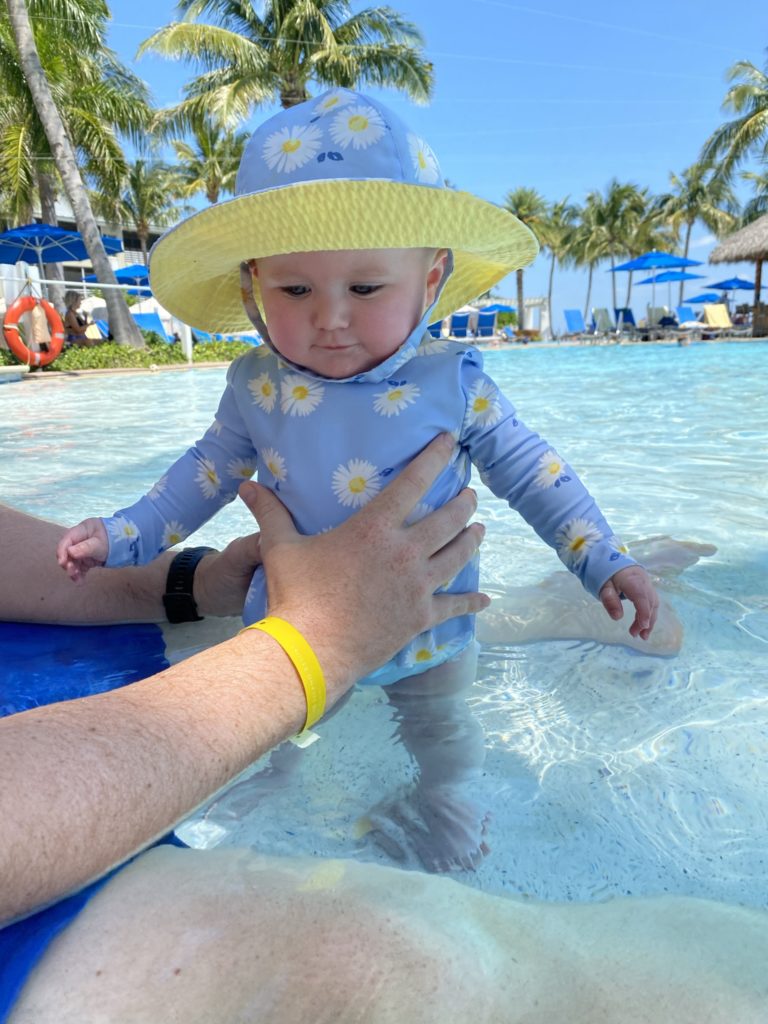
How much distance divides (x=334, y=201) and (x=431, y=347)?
40 cm

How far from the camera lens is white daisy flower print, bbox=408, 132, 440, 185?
160 centimetres

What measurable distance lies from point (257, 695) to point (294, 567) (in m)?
0.32

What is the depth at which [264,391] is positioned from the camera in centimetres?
180

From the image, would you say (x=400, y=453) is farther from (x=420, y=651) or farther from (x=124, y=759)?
(x=124, y=759)

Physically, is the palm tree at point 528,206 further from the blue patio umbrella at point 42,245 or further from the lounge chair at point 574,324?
the blue patio umbrella at point 42,245

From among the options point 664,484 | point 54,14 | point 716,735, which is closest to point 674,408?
point 664,484

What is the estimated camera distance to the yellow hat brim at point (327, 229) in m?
1.49

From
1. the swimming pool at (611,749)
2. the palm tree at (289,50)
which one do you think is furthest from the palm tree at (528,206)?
the swimming pool at (611,749)

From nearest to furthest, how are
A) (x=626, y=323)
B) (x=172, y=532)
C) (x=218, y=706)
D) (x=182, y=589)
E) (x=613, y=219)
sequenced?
(x=218, y=706)
(x=172, y=532)
(x=182, y=589)
(x=626, y=323)
(x=613, y=219)

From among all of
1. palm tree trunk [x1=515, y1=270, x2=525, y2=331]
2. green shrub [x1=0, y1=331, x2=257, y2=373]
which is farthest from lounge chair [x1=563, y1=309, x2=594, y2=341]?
green shrub [x1=0, y1=331, x2=257, y2=373]

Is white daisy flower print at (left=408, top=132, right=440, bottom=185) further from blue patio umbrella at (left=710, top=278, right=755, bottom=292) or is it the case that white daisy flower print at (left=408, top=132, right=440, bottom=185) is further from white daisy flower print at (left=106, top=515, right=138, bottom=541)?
blue patio umbrella at (left=710, top=278, right=755, bottom=292)

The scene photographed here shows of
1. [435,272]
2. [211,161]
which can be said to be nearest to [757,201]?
[211,161]

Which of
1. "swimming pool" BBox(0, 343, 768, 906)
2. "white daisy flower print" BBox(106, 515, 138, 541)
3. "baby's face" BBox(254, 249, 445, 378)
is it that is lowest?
"swimming pool" BBox(0, 343, 768, 906)

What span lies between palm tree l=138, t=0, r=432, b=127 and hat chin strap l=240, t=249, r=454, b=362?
25.1 metres
